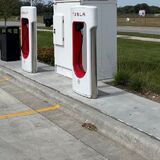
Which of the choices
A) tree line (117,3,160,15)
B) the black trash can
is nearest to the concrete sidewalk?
the black trash can

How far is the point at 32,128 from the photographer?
6578 mm

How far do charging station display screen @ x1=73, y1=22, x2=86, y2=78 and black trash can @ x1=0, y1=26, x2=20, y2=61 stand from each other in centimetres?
483

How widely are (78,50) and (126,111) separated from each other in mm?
1721

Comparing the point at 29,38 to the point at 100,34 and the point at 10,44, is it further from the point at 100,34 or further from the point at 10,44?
the point at 10,44

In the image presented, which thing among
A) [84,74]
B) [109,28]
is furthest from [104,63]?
[84,74]

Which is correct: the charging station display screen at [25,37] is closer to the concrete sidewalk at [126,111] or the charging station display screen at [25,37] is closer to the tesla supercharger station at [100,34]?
the tesla supercharger station at [100,34]

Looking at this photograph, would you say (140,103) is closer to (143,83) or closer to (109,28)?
(143,83)

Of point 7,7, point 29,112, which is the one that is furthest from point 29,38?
point 7,7

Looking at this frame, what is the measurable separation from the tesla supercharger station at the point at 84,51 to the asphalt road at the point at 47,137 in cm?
53

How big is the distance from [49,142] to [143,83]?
9.25 ft

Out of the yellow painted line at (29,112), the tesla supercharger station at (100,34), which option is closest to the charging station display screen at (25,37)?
the tesla supercharger station at (100,34)

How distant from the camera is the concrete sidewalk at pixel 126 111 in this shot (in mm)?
5367

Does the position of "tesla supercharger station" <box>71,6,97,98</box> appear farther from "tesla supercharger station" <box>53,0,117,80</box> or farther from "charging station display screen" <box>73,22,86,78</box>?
"tesla supercharger station" <box>53,0,117,80</box>

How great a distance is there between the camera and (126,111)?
260 inches
